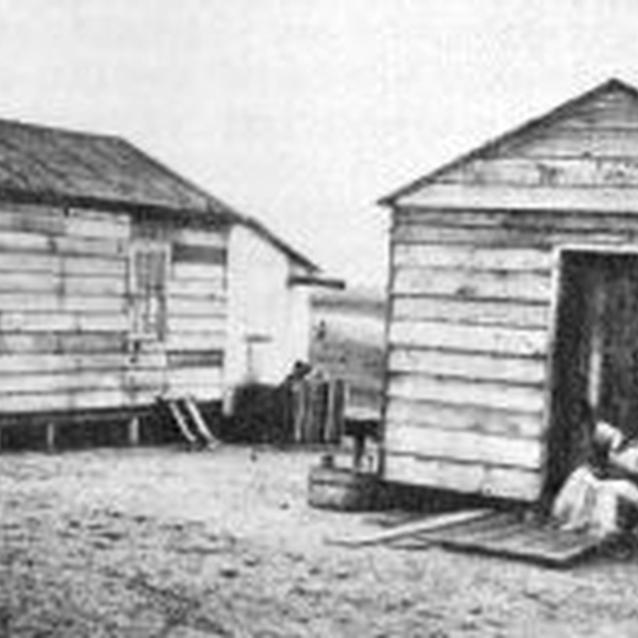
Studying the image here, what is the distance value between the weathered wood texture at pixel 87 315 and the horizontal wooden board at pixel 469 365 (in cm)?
653

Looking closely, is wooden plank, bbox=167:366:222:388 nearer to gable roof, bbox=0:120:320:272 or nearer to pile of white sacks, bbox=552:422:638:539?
gable roof, bbox=0:120:320:272

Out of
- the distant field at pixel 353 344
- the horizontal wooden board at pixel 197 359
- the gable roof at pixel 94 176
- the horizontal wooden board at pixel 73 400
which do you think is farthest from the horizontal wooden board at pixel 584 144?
the horizontal wooden board at pixel 197 359

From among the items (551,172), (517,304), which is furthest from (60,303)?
(551,172)

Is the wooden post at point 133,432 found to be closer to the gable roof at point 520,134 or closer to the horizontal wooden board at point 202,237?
the horizontal wooden board at point 202,237

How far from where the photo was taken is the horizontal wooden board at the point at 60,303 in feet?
67.1

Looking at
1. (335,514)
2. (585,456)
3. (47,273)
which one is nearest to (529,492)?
(585,456)

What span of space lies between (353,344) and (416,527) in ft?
82.1

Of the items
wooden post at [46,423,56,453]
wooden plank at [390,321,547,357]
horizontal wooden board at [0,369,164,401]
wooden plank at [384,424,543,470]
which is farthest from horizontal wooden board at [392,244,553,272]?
wooden post at [46,423,56,453]

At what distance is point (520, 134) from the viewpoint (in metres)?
15.5

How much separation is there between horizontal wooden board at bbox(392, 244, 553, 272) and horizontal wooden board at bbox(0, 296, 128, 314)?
6.53m

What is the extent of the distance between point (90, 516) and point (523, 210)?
207 inches

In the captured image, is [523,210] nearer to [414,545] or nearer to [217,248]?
[414,545]

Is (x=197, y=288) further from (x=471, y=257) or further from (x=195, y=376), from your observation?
(x=471, y=257)

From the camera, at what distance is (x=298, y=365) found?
24.4 meters
